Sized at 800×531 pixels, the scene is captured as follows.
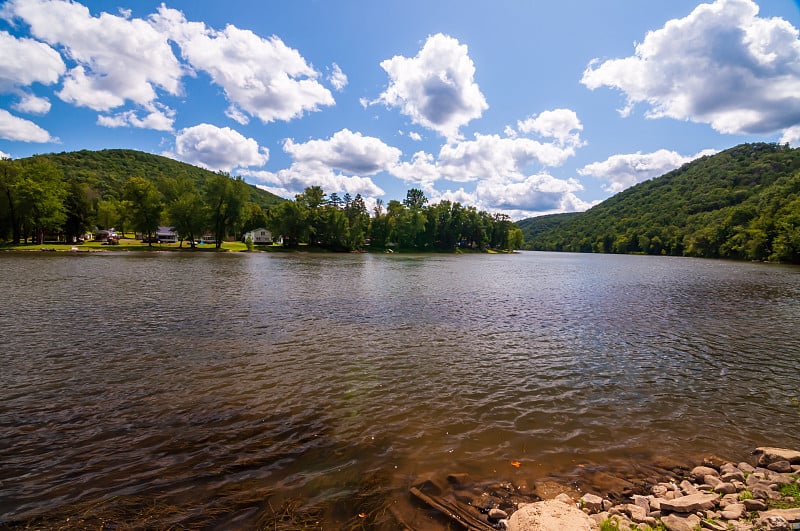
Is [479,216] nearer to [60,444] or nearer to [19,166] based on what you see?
[19,166]

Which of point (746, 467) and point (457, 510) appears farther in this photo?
point (746, 467)

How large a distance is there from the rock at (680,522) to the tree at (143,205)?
134864 millimetres

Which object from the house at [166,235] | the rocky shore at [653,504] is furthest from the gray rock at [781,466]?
the house at [166,235]

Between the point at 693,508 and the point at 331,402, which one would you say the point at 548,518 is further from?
the point at 331,402

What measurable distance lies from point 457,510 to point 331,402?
586 cm

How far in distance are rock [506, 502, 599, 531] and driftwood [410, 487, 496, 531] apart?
0.52 meters

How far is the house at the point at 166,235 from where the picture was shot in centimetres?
13225

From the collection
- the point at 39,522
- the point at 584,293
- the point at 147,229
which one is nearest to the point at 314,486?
the point at 39,522

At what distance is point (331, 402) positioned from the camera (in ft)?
37.7

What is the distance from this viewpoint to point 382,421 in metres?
10.4

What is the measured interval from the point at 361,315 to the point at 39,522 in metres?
19.6

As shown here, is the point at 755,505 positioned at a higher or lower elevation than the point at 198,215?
lower

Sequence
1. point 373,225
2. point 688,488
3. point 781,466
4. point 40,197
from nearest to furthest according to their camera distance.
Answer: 1. point 688,488
2. point 781,466
3. point 40,197
4. point 373,225

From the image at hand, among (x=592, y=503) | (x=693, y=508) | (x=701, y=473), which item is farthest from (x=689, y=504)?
(x=701, y=473)
